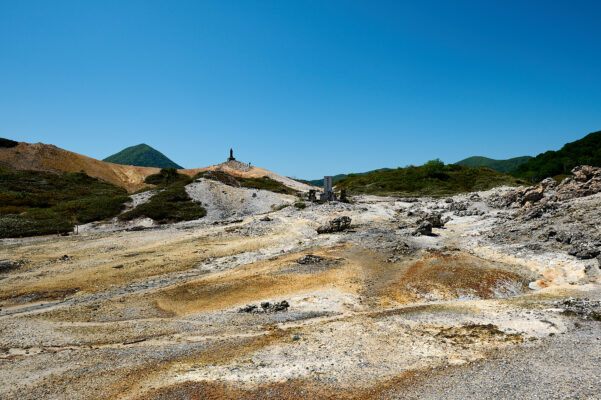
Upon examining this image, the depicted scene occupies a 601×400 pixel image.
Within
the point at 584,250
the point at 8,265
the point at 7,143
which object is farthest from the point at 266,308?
the point at 7,143

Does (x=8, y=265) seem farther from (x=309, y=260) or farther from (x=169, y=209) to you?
(x=169, y=209)

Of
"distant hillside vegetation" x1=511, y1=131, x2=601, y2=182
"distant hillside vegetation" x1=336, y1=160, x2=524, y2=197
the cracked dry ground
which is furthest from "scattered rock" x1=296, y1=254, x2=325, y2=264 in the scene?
"distant hillside vegetation" x1=511, y1=131, x2=601, y2=182

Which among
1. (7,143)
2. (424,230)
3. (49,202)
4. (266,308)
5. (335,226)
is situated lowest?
(266,308)

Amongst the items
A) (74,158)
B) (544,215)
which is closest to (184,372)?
(544,215)

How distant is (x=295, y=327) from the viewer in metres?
15.5

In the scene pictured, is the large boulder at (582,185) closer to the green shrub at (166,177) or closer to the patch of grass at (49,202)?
the patch of grass at (49,202)

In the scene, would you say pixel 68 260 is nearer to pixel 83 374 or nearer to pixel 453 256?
pixel 83 374

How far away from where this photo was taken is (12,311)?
1916 cm

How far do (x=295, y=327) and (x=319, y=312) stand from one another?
7.72ft

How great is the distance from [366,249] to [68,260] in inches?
1108

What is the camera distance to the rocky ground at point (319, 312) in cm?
1071

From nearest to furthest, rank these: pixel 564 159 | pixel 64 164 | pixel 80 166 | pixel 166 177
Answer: pixel 166 177, pixel 64 164, pixel 80 166, pixel 564 159

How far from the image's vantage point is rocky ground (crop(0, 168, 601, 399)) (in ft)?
35.1

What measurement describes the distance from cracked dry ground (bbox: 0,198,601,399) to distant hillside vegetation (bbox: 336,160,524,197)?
55524 mm
